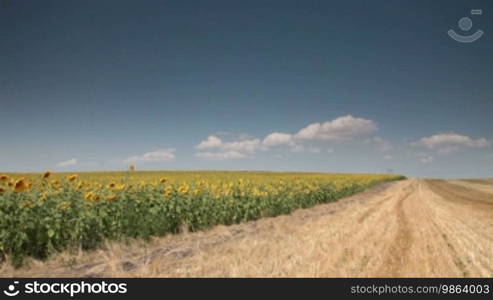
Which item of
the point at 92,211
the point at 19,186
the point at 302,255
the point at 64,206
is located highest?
the point at 19,186

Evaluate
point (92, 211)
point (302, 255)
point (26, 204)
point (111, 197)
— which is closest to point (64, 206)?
point (26, 204)

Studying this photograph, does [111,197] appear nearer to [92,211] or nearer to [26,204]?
[92,211]

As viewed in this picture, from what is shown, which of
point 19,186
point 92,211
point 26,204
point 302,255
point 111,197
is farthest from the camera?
point 111,197

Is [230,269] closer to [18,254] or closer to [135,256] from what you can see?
[135,256]

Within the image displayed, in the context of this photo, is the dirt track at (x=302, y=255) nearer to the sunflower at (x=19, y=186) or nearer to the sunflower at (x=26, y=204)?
the sunflower at (x=26, y=204)

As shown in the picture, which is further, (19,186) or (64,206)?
(64,206)

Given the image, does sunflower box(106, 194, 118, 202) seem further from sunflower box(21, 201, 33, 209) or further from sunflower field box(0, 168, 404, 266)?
sunflower box(21, 201, 33, 209)

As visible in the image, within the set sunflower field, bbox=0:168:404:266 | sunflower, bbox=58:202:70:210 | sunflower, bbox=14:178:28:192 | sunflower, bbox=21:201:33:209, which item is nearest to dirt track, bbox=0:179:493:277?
sunflower field, bbox=0:168:404:266

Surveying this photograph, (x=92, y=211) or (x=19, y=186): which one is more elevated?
(x=19, y=186)

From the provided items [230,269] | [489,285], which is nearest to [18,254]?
[230,269]

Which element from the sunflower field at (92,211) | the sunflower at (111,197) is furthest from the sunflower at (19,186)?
the sunflower at (111,197)

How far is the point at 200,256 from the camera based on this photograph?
306 inches

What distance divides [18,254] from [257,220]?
880cm

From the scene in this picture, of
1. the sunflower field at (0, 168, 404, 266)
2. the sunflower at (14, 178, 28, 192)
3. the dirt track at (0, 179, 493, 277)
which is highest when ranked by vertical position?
the sunflower at (14, 178, 28, 192)
